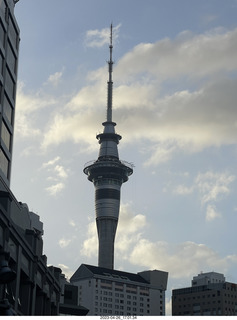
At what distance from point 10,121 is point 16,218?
14.0m

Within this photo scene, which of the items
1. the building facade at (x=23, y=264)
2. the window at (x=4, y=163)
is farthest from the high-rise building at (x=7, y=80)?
the building facade at (x=23, y=264)

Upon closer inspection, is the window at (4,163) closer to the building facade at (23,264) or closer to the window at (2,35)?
the building facade at (23,264)

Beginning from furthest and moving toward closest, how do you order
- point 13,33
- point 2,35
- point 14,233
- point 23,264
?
point 13,33
point 2,35
point 23,264
point 14,233

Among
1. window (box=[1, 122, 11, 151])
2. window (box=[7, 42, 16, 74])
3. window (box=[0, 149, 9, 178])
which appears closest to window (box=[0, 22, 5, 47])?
window (box=[7, 42, 16, 74])

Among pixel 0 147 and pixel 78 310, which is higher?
pixel 0 147

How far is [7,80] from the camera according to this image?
8362 centimetres

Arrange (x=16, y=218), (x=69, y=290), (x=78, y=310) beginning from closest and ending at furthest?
(x=16, y=218), (x=78, y=310), (x=69, y=290)

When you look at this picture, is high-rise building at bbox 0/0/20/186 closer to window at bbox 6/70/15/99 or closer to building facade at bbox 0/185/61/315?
window at bbox 6/70/15/99

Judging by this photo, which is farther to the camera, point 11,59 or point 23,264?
point 11,59

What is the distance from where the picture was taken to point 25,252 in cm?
7225

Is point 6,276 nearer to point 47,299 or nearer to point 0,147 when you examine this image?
point 0,147

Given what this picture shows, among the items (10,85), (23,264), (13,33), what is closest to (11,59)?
(10,85)

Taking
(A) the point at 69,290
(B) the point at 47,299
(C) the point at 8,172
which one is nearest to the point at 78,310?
(A) the point at 69,290

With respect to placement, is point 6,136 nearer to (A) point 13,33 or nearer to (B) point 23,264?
(A) point 13,33
